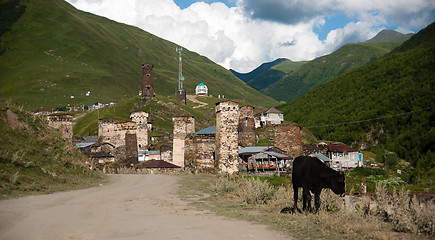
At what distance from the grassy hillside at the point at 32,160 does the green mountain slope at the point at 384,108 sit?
57.2 metres

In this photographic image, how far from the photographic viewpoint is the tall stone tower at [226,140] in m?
31.0

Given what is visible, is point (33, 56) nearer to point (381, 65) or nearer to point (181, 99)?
point (181, 99)

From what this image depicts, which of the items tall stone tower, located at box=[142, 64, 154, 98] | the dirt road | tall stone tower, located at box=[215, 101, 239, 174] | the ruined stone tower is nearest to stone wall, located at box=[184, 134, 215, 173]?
tall stone tower, located at box=[215, 101, 239, 174]

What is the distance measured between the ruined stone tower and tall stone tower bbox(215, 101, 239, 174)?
1216 cm

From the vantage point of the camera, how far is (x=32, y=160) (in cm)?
1788

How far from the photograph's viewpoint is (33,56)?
628ft

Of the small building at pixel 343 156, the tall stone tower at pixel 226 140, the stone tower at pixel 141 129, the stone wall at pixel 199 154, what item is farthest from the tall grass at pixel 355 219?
the small building at pixel 343 156

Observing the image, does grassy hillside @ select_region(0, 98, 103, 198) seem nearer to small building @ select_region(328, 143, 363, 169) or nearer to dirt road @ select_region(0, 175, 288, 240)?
dirt road @ select_region(0, 175, 288, 240)

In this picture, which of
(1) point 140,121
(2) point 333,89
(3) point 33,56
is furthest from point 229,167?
(3) point 33,56

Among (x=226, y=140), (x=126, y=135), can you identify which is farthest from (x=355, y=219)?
(x=126, y=135)

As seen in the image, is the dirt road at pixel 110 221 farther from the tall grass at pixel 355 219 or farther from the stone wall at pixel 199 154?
the stone wall at pixel 199 154

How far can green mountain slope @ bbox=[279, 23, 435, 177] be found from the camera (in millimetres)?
83125

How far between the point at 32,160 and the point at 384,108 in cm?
10034

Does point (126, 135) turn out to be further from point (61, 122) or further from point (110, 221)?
point (110, 221)
